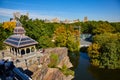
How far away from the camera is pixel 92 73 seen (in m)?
26.2

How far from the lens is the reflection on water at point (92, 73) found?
24.4 meters

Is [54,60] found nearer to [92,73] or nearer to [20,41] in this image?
[20,41]

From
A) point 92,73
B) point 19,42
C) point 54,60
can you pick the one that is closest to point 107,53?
point 92,73

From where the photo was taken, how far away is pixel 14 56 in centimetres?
2275

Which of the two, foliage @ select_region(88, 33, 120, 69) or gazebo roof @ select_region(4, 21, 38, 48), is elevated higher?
gazebo roof @ select_region(4, 21, 38, 48)

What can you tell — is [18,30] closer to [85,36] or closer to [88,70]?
[88,70]

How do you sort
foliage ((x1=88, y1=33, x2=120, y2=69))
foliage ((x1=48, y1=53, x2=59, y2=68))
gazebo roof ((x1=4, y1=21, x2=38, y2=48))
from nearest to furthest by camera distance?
gazebo roof ((x1=4, y1=21, x2=38, y2=48)) → foliage ((x1=48, y1=53, x2=59, y2=68)) → foliage ((x1=88, y1=33, x2=120, y2=69))

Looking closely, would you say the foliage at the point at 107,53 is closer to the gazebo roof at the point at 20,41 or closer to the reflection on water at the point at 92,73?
the reflection on water at the point at 92,73

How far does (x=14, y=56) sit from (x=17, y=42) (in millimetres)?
2233

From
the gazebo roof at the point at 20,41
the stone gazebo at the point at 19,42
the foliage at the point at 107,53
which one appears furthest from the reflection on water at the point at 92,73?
the gazebo roof at the point at 20,41

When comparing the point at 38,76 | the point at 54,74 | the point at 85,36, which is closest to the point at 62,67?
the point at 54,74

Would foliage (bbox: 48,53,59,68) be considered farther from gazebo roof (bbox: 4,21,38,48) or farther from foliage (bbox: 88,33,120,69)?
foliage (bbox: 88,33,120,69)

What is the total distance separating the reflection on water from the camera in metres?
24.4

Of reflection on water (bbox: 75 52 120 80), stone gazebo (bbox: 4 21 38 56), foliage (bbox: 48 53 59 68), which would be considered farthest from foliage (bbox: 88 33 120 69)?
stone gazebo (bbox: 4 21 38 56)
